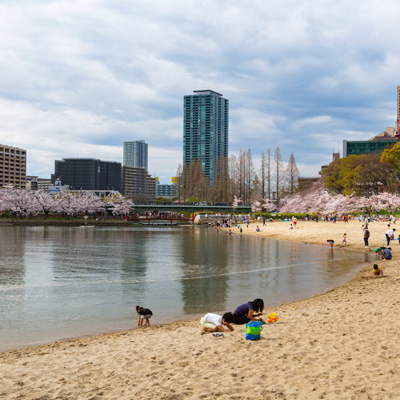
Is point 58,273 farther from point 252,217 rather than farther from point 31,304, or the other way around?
point 252,217

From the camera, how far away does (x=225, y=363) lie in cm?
918

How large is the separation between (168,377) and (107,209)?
151 meters

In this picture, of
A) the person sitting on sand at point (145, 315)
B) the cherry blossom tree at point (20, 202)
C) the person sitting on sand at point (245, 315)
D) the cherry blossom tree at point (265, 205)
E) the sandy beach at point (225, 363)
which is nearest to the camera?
the sandy beach at point (225, 363)

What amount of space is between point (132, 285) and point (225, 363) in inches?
598

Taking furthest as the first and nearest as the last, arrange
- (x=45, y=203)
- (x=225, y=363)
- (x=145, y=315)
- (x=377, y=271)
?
(x=45, y=203) → (x=377, y=271) → (x=145, y=315) → (x=225, y=363)

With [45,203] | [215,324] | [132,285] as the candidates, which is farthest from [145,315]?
[45,203]

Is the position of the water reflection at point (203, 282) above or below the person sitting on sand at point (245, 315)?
below

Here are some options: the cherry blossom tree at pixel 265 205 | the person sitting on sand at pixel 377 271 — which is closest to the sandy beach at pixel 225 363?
the person sitting on sand at pixel 377 271

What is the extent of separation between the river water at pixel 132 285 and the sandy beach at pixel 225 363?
9.54 ft

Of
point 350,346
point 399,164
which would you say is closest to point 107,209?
point 399,164

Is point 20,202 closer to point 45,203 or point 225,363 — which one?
point 45,203

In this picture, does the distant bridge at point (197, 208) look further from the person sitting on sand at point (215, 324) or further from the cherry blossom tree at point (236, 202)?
the person sitting on sand at point (215, 324)

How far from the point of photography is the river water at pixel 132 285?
615 inches

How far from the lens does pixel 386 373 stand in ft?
26.6
